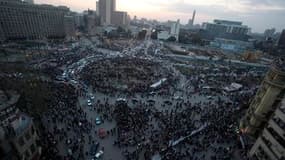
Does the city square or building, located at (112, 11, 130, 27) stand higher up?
building, located at (112, 11, 130, 27)

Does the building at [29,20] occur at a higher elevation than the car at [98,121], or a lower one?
higher

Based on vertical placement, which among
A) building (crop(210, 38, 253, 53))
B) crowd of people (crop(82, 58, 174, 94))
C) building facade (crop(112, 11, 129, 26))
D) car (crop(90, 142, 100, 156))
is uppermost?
building facade (crop(112, 11, 129, 26))

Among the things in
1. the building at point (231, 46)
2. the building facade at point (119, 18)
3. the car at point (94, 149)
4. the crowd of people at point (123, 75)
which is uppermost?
the building facade at point (119, 18)

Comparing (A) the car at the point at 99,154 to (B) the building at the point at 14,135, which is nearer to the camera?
(B) the building at the point at 14,135

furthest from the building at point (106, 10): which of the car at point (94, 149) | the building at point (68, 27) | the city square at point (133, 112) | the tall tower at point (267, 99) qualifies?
the tall tower at point (267, 99)

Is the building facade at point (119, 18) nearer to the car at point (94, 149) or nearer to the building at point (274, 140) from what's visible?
the car at point (94, 149)

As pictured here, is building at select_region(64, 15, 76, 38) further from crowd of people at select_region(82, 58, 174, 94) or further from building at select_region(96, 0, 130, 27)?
building at select_region(96, 0, 130, 27)

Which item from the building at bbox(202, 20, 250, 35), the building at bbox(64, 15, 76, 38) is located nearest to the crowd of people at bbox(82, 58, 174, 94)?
the building at bbox(64, 15, 76, 38)

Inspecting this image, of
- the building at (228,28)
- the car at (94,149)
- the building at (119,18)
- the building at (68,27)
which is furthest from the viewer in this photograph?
the building at (119,18)
